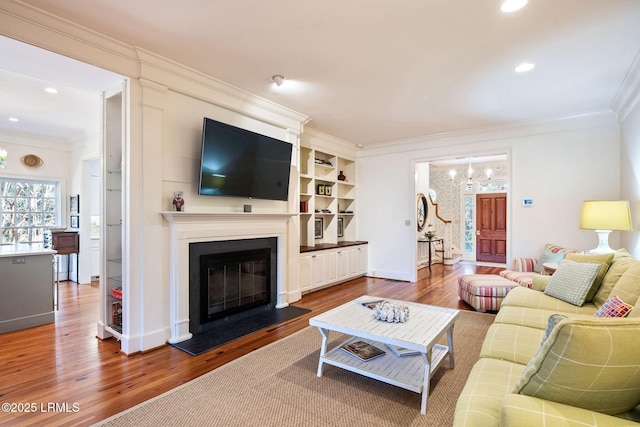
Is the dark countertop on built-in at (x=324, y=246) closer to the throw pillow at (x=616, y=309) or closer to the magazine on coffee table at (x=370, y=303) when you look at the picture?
the magazine on coffee table at (x=370, y=303)

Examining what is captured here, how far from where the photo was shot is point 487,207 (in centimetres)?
875

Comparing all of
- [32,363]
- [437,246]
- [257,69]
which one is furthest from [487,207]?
[32,363]

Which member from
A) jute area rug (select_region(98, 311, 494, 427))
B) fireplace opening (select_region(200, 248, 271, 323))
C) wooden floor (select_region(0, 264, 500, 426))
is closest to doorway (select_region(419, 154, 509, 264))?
fireplace opening (select_region(200, 248, 271, 323))

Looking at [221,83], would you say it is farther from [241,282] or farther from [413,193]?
[413,193]

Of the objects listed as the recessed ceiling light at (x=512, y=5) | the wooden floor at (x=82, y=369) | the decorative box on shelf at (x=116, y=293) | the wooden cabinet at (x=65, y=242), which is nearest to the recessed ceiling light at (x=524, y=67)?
the recessed ceiling light at (x=512, y=5)

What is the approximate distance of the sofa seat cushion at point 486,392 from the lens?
49.5 inches

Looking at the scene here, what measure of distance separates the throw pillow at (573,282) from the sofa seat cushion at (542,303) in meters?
0.06

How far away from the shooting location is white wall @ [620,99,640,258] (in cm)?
346

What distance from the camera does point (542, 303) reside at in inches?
111

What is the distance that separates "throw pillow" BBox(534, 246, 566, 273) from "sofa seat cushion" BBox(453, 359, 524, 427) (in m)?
3.11

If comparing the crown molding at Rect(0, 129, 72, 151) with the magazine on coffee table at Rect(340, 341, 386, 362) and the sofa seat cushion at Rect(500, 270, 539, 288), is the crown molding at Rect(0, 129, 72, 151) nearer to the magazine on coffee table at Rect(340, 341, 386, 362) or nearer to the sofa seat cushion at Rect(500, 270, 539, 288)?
the magazine on coffee table at Rect(340, 341, 386, 362)

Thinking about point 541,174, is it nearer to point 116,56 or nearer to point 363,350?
point 363,350

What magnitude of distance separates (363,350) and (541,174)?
4056mm

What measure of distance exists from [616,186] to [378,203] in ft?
11.5
